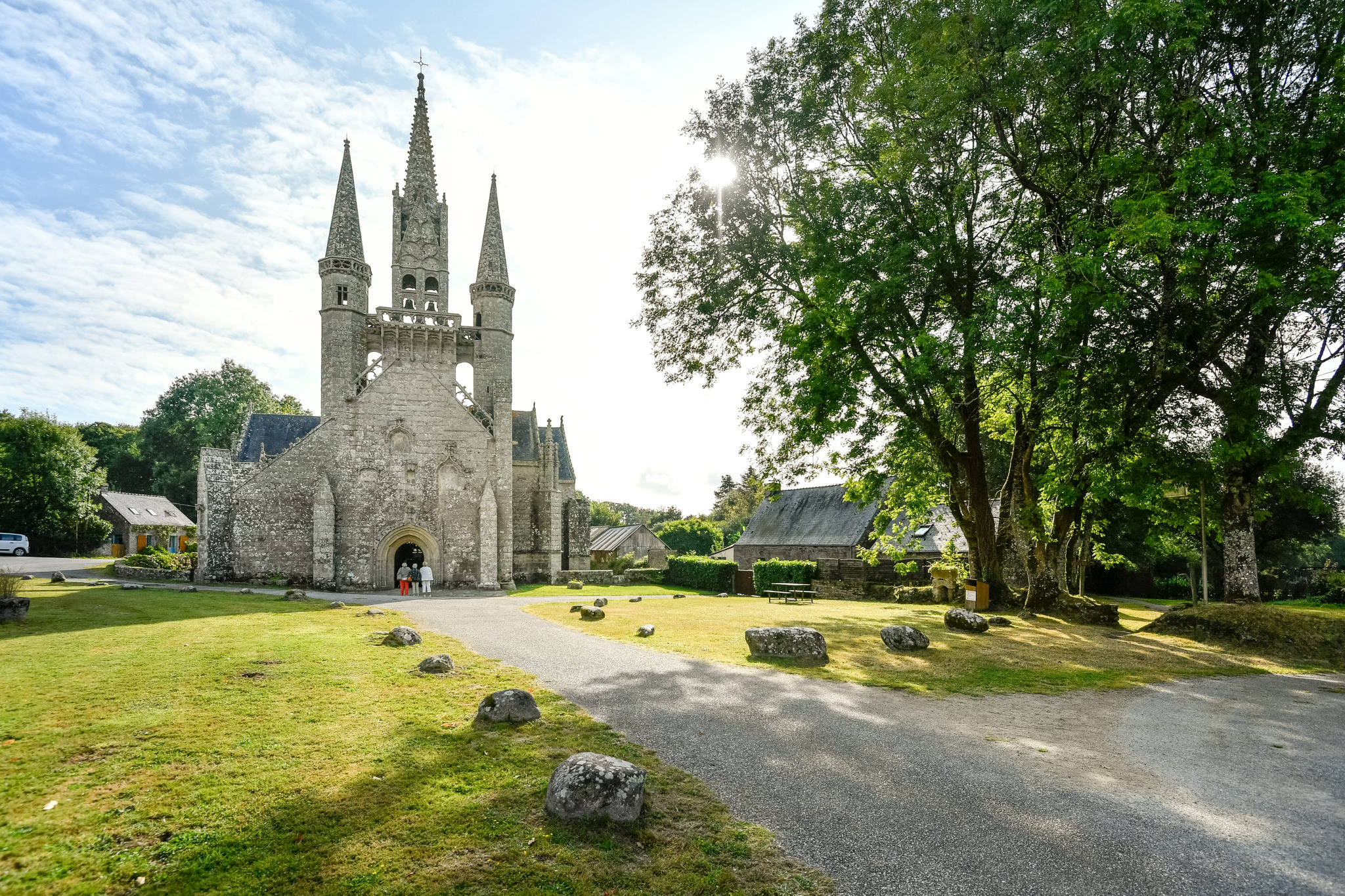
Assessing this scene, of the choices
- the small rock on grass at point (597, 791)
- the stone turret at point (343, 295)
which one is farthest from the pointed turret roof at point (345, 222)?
the small rock on grass at point (597, 791)

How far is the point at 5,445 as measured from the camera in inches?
1747

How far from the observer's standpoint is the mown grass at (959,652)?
10.7 metres

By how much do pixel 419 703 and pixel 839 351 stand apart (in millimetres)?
12713

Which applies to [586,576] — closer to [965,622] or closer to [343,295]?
[343,295]

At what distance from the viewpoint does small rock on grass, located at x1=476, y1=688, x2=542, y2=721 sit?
24.2 ft

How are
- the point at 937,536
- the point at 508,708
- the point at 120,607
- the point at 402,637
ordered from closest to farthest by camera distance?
the point at 508,708 → the point at 402,637 → the point at 120,607 → the point at 937,536

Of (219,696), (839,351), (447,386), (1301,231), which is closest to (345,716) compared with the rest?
(219,696)

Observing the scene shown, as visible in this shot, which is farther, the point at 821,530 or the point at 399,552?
the point at 821,530

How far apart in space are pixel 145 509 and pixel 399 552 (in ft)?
130

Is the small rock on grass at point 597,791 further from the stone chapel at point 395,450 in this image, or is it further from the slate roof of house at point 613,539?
the slate roof of house at point 613,539

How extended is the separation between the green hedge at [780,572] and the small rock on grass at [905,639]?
19317 mm

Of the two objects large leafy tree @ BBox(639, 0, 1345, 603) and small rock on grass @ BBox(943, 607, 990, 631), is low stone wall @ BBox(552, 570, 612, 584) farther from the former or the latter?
small rock on grass @ BBox(943, 607, 990, 631)

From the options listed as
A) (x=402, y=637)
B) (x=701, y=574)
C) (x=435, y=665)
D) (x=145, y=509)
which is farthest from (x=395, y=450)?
(x=145, y=509)

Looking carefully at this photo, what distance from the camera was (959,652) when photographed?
509 inches
